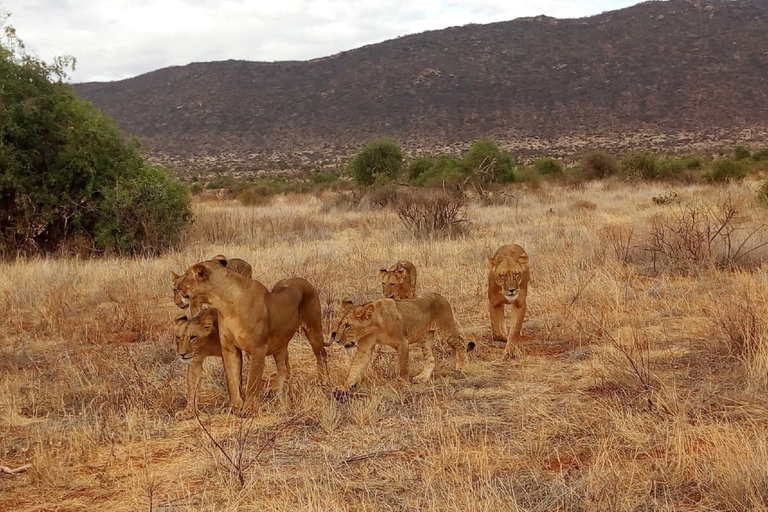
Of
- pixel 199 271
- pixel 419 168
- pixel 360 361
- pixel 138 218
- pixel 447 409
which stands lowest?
pixel 447 409

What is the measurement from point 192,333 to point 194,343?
88 millimetres

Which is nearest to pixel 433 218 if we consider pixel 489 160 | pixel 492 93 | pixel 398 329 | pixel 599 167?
pixel 398 329

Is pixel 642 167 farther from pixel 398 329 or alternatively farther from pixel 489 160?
pixel 398 329

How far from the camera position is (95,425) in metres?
5.71

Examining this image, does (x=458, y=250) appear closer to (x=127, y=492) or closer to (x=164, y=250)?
(x=164, y=250)

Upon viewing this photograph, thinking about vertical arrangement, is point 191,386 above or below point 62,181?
below

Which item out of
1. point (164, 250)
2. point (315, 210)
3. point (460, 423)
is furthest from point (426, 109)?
point (460, 423)

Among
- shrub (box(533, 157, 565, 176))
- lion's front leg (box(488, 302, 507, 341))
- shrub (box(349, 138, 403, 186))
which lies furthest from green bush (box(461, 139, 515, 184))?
lion's front leg (box(488, 302, 507, 341))

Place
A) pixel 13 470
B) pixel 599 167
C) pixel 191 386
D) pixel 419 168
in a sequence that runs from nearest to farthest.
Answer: pixel 13 470 < pixel 191 386 < pixel 599 167 < pixel 419 168

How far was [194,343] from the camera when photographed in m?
6.02

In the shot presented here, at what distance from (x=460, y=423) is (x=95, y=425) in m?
2.88

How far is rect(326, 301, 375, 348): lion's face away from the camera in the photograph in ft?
20.6

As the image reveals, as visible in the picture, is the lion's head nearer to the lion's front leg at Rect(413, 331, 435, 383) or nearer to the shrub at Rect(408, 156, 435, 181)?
the lion's front leg at Rect(413, 331, 435, 383)

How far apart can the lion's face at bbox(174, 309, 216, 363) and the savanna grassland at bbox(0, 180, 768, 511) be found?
0.58m
